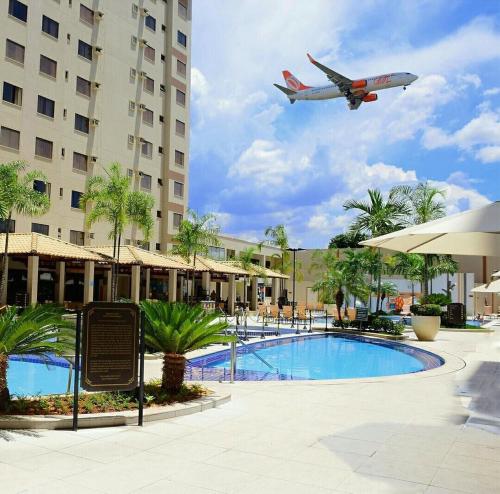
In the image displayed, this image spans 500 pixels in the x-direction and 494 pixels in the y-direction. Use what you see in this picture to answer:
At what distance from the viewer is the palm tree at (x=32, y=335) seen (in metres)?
6.33

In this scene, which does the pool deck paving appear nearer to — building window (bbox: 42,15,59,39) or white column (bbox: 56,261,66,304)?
white column (bbox: 56,261,66,304)

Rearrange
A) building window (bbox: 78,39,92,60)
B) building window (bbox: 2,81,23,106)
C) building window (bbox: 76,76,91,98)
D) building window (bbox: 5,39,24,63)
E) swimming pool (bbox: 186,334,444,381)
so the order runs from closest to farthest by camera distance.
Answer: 1. swimming pool (bbox: 186,334,444,381)
2. building window (bbox: 2,81,23,106)
3. building window (bbox: 5,39,24,63)
4. building window (bbox: 76,76,91,98)
5. building window (bbox: 78,39,92,60)

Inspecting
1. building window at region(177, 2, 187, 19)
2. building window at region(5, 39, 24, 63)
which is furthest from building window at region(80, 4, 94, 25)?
building window at region(177, 2, 187, 19)

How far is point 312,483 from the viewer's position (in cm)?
454

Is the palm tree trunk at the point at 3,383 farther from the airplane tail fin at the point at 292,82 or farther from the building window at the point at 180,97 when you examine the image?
the airplane tail fin at the point at 292,82

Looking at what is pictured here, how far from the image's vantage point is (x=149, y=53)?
43031 mm

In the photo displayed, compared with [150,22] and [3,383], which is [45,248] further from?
[150,22]

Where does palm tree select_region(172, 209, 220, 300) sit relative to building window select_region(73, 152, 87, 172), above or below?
below

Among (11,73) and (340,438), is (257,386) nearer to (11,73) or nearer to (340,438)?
(340,438)

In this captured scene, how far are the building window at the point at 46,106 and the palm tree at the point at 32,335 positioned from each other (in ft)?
95.3

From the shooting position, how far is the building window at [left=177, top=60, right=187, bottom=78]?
1796 inches

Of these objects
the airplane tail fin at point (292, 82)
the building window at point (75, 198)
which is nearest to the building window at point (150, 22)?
the building window at point (75, 198)

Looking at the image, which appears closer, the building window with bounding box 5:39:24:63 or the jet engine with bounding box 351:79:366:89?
the building window with bounding box 5:39:24:63

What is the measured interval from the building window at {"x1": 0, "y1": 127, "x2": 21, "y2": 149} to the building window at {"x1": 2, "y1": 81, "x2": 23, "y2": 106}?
1.65m
